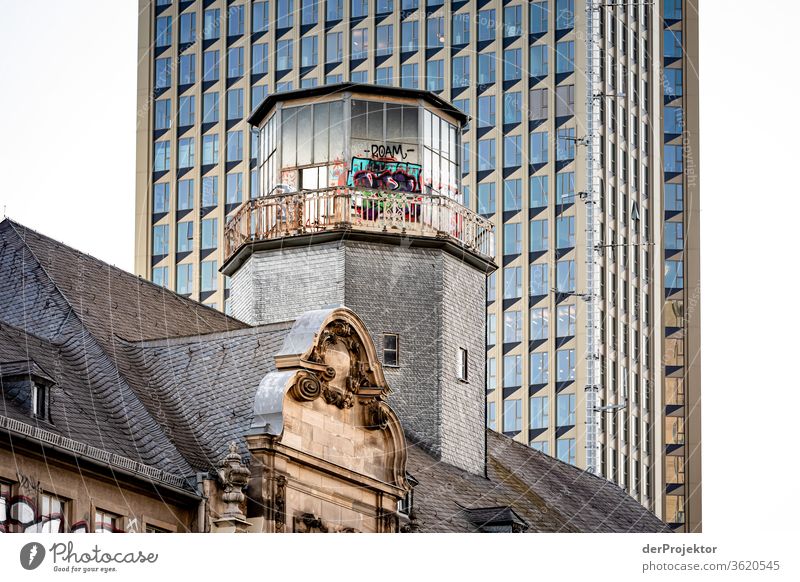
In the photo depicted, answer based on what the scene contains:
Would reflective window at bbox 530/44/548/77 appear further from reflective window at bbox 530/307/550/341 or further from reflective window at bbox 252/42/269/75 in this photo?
reflective window at bbox 252/42/269/75

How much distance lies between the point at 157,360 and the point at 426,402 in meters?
11.4

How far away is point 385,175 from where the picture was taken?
6838 cm

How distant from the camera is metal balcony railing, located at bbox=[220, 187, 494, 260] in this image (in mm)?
67562

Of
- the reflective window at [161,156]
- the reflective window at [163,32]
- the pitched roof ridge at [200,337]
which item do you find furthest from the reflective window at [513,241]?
the pitched roof ridge at [200,337]

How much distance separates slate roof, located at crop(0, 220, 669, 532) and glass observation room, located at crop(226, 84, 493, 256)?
445 centimetres

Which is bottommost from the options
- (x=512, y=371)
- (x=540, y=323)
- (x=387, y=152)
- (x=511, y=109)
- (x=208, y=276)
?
(x=387, y=152)

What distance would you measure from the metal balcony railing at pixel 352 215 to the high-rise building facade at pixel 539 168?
3081 millimetres

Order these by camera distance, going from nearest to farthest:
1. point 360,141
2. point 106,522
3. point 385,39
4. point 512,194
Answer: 1. point 106,522
2. point 360,141
3. point 385,39
4. point 512,194

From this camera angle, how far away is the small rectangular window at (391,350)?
66.7m

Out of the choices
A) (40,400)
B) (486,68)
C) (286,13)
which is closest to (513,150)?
(486,68)

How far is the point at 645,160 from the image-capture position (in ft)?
286

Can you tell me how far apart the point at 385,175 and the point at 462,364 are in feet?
16.6

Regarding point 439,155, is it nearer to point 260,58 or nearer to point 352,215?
point 352,215

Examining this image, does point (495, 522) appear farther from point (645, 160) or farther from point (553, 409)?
point (553, 409)
